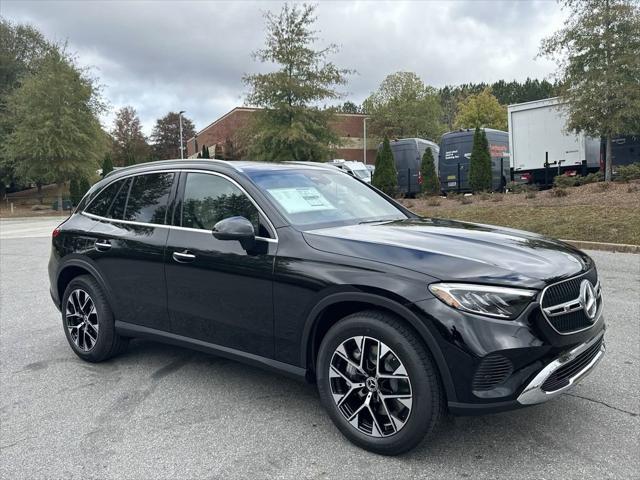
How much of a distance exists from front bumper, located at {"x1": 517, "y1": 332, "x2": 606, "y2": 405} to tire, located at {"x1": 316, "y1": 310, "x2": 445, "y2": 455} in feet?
1.44

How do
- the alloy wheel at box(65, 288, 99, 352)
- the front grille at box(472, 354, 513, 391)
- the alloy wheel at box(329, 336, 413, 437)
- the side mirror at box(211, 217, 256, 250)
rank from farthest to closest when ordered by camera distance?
the alloy wheel at box(65, 288, 99, 352) → the side mirror at box(211, 217, 256, 250) → the alloy wheel at box(329, 336, 413, 437) → the front grille at box(472, 354, 513, 391)

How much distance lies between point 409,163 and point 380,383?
26070 millimetres

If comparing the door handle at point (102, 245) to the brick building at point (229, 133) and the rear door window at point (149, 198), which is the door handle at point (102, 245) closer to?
the rear door window at point (149, 198)

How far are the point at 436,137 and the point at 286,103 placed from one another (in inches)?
1743

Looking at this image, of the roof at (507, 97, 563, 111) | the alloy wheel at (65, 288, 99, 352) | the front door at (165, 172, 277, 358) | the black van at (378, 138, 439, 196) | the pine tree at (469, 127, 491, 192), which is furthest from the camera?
the black van at (378, 138, 439, 196)

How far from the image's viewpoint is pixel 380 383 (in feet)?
9.74

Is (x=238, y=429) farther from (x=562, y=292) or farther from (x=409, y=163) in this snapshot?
(x=409, y=163)

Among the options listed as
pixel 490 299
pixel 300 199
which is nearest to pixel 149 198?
pixel 300 199

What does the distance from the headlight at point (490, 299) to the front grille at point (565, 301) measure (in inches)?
5.0

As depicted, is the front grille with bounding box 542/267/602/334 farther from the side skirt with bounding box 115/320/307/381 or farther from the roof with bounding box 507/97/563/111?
the roof with bounding box 507/97/563/111

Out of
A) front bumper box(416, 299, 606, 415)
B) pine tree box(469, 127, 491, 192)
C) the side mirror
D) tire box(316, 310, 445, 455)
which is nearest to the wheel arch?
the side mirror

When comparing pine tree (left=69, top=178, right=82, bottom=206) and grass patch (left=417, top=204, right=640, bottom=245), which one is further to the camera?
pine tree (left=69, top=178, right=82, bottom=206)

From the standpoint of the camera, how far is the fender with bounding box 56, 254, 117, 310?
4457 millimetres

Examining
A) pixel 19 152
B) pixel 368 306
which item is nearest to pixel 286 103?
pixel 19 152
